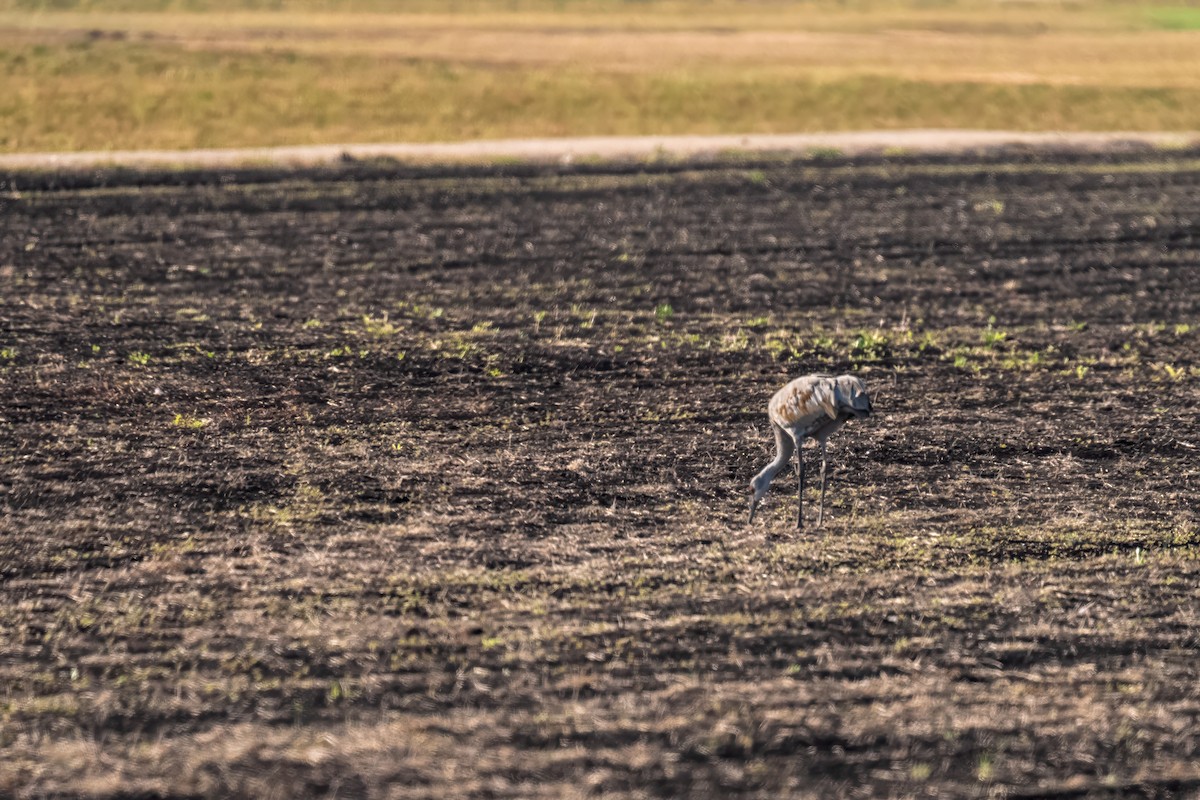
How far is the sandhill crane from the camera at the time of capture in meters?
8.95

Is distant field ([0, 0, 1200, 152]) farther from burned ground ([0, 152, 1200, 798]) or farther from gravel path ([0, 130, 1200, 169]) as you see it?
burned ground ([0, 152, 1200, 798])

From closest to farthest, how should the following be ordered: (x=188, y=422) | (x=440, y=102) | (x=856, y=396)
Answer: (x=856, y=396) → (x=188, y=422) → (x=440, y=102)

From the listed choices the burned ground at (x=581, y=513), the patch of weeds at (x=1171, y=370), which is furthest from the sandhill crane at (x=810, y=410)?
the patch of weeds at (x=1171, y=370)

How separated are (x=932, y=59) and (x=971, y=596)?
32.9 meters

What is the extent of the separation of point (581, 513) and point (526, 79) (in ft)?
76.3

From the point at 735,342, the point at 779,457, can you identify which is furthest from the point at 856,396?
the point at 735,342

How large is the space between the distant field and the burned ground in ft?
27.0

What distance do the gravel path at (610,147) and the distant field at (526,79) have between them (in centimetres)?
108

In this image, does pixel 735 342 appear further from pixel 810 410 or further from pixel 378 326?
pixel 810 410

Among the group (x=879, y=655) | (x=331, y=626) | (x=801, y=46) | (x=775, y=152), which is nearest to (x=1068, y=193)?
(x=775, y=152)

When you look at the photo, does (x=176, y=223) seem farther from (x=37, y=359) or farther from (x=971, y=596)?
(x=971, y=596)

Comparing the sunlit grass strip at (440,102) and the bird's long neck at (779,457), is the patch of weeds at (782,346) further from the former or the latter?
the sunlit grass strip at (440,102)

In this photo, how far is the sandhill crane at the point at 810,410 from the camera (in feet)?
29.3

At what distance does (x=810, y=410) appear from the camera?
913cm
